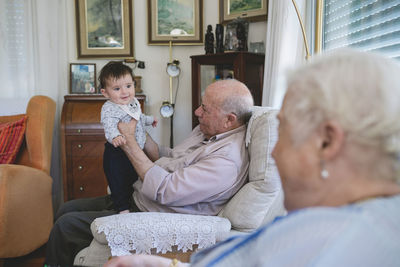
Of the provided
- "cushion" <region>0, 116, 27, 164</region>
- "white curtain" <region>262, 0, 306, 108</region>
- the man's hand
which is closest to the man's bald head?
the man's hand

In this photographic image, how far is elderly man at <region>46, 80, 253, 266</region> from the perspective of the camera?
1.58m

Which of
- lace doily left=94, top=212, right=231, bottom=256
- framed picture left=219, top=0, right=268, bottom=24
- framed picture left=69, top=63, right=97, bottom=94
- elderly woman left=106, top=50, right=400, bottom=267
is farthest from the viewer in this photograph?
framed picture left=69, top=63, right=97, bottom=94

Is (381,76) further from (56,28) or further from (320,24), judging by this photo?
(56,28)

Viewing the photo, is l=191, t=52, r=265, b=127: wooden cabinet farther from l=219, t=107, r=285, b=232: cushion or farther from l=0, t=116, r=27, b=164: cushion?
l=0, t=116, r=27, b=164: cushion

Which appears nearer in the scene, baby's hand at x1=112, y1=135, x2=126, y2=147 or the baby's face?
baby's hand at x1=112, y1=135, x2=126, y2=147

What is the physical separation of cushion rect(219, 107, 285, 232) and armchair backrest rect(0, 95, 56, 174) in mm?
1590

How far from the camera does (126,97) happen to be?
75.6 inches

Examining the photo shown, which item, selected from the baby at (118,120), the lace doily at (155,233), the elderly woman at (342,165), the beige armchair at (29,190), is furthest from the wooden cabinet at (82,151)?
the elderly woman at (342,165)

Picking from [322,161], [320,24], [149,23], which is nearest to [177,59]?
[149,23]

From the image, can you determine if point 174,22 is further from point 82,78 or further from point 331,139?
point 331,139

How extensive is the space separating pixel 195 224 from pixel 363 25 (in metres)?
1.47

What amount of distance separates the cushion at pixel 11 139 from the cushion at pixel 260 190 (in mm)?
1731

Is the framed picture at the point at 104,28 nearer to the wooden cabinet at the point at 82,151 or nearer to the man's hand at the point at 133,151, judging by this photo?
the wooden cabinet at the point at 82,151

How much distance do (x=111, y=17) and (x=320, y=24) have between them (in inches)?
81.0
